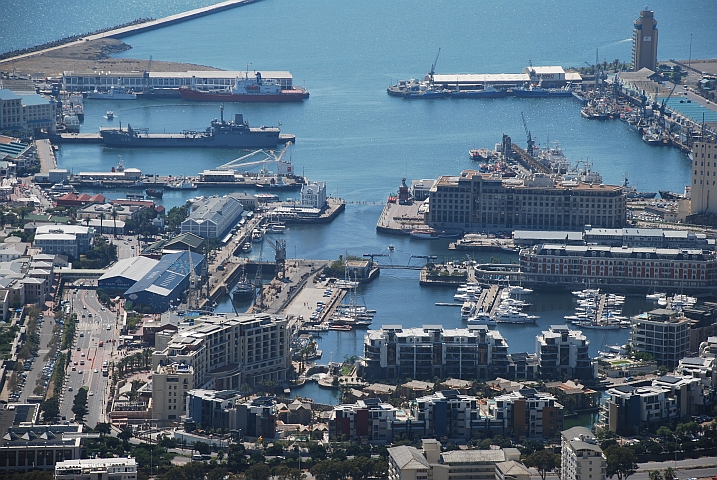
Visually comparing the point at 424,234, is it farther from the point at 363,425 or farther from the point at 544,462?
the point at 544,462

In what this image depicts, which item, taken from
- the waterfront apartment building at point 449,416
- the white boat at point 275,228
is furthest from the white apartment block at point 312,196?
the waterfront apartment building at point 449,416

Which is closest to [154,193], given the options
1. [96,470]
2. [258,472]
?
[258,472]

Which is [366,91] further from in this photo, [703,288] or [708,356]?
[708,356]

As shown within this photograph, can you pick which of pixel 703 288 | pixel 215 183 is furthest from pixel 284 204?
pixel 703 288

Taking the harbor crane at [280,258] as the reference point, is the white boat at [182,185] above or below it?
above

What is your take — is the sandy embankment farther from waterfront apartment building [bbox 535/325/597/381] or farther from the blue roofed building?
waterfront apartment building [bbox 535/325/597/381]

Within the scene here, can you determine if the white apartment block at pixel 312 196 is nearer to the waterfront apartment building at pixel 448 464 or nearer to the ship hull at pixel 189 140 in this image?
the ship hull at pixel 189 140

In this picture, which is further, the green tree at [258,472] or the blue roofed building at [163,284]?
the blue roofed building at [163,284]

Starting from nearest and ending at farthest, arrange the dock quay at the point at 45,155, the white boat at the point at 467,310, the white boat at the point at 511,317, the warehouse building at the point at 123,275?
the white boat at the point at 511,317 → the white boat at the point at 467,310 → the warehouse building at the point at 123,275 → the dock quay at the point at 45,155
